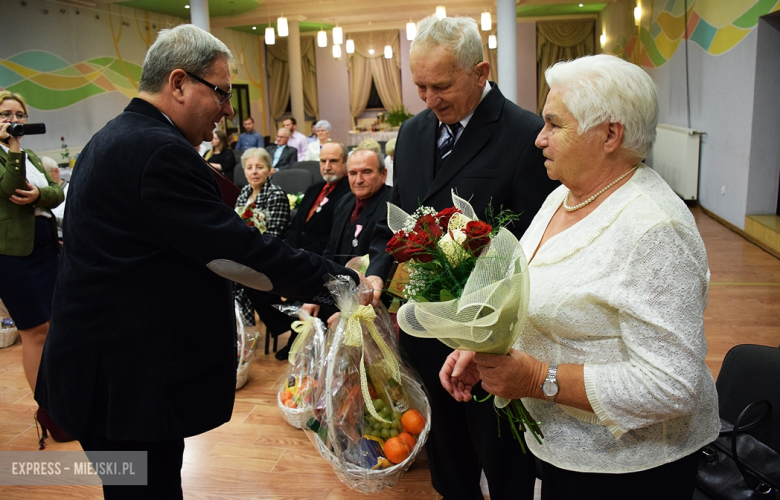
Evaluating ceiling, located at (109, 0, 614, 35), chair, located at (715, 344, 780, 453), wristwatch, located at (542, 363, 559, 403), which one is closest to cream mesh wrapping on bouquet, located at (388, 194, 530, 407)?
wristwatch, located at (542, 363, 559, 403)

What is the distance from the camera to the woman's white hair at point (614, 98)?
1.17 meters

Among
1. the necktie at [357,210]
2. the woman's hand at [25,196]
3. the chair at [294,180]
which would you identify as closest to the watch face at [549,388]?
the necktie at [357,210]

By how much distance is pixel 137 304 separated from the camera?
1459 mm

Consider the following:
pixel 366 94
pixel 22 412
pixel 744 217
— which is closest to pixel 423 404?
pixel 22 412

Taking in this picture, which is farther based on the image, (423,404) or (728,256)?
(728,256)

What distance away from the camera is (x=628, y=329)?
1.14 metres

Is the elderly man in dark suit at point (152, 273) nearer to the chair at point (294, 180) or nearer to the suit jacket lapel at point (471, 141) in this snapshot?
the suit jacket lapel at point (471, 141)

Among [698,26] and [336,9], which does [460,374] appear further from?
[336,9]

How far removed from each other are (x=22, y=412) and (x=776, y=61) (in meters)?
7.30

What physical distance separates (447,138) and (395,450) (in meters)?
1.17

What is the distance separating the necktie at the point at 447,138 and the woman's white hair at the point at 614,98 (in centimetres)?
78

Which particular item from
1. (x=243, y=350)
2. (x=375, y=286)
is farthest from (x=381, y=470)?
(x=243, y=350)

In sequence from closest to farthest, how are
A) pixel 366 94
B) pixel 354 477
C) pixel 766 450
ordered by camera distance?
pixel 766 450, pixel 354 477, pixel 366 94

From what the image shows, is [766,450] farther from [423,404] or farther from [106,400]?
[106,400]
